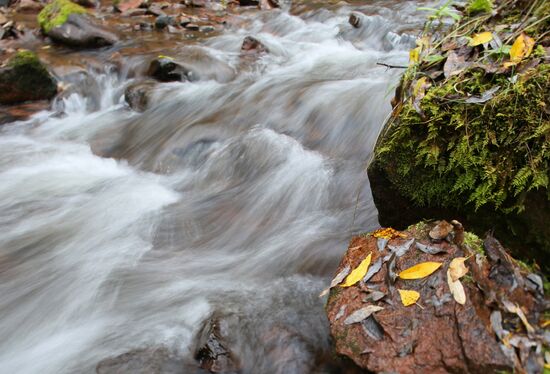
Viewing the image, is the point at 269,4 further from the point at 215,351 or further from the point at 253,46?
the point at 215,351

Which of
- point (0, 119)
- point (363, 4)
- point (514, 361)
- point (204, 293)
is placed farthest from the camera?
point (363, 4)

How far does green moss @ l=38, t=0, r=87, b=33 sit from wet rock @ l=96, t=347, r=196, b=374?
840 cm

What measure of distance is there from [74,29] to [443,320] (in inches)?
364

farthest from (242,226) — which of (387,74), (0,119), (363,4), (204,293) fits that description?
(363,4)

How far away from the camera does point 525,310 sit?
76.7 inches

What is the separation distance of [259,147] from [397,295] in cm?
312

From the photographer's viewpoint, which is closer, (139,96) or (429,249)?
(429,249)

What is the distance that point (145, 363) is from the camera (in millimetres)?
2803

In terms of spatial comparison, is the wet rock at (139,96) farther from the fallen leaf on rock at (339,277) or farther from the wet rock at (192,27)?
the fallen leaf on rock at (339,277)

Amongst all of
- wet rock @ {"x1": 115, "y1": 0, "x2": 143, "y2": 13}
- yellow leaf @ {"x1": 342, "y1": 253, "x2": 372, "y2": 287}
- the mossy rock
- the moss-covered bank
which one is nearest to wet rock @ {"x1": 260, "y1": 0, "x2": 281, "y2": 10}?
wet rock @ {"x1": 115, "y1": 0, "x2": 143, "y2": 13}

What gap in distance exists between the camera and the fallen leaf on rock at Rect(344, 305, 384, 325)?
2186 millimetres

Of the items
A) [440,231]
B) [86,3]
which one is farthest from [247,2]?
[440,231]

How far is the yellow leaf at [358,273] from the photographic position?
238cm

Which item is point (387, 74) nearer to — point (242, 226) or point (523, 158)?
point (242, 226)
